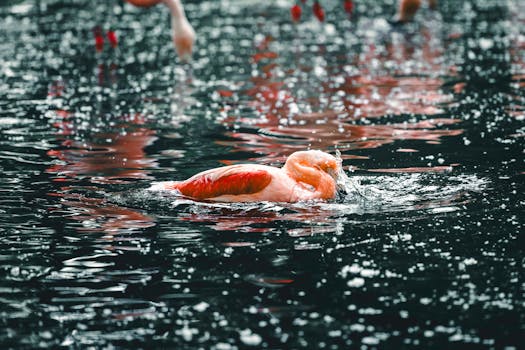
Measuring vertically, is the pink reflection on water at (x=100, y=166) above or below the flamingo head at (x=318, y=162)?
below

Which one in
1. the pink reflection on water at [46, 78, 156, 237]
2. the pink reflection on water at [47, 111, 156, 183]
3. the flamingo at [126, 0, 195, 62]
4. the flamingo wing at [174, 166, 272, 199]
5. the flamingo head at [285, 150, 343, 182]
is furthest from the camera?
the flamingo at [126, 0, 195, 62]

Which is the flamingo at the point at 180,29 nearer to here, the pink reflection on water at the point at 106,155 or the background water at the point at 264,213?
the background water at the point at 264,213

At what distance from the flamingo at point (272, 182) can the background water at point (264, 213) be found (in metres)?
0.11

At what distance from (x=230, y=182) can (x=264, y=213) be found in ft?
1.22

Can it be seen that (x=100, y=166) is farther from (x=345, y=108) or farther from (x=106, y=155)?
(x=345, y=108)

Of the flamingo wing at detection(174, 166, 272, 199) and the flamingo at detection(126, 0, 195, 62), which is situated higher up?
the flamingo at detection(126, 0, 195, 62)

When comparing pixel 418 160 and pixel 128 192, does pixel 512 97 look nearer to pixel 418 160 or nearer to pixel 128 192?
pixel 418 160

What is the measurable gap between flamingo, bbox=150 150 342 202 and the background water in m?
0.11

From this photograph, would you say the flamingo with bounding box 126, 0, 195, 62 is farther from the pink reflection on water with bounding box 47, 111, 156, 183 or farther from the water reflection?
the pink reflection on water with bounding box 47, 111, 156, 183

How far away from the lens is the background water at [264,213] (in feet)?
17.9

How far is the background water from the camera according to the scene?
→ 17.9 ft

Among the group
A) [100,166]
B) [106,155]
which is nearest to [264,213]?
[100,166]

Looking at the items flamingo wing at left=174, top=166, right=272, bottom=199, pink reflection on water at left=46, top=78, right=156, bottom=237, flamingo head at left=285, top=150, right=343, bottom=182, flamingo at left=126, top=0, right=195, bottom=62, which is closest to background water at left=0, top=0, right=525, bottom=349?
pink reflection on water at left=46, top=78, right=156, bottom=237

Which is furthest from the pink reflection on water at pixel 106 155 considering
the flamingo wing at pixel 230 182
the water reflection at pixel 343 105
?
the flamingo wing at pixel 230 182
